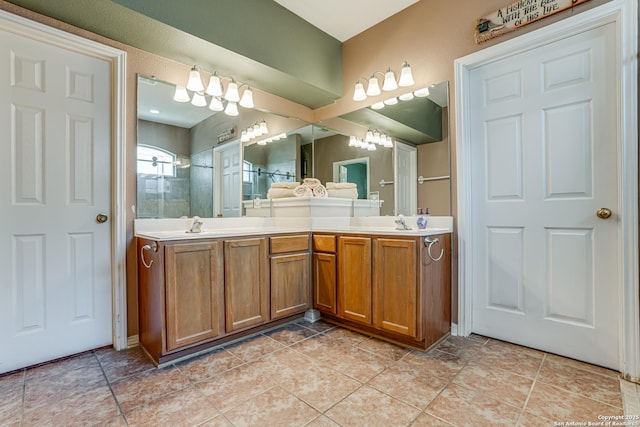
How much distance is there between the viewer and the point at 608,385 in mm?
1628

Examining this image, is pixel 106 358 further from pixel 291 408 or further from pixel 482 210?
pixel 482 210

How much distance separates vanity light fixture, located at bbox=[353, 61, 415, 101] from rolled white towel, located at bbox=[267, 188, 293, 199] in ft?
3.70

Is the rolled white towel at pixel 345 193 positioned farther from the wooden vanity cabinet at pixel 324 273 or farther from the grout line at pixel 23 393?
the grout line at pixel 23 393

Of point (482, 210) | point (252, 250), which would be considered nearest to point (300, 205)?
point (252, 250)

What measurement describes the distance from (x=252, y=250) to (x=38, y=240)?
1342 mm

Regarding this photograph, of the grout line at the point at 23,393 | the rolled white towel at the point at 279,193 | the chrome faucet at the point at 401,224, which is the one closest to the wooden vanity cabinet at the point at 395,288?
the chrome faucet at the point at 401,224

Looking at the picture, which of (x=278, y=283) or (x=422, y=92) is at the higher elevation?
(x=422, y=92)

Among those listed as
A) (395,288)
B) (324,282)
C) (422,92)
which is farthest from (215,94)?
(395,288)

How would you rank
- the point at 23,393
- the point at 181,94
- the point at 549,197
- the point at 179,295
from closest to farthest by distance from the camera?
the point at 23,393 → the point at 179,295 → the point at 549,197 → the point at 181,94

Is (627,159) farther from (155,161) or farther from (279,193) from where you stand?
(155,161)

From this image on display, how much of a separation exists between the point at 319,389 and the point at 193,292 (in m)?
0.99

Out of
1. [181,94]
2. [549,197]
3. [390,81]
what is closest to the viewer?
[549,197]

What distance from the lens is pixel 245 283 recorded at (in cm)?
225

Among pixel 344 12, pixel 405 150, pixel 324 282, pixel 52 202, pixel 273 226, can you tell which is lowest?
pixel 324 282
